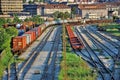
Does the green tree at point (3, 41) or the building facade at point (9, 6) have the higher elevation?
the green tree at point (3, 41)

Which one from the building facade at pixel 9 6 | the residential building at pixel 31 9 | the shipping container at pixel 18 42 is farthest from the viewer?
the residential building at pixel 31 9

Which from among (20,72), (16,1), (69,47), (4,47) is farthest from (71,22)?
(20,72)

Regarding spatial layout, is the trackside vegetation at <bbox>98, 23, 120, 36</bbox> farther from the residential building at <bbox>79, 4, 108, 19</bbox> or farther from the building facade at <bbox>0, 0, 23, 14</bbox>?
the residential building at <bbox>79, 4, 108, 19</bbox>

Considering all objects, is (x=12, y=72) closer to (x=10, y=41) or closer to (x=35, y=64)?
(x=35, y=64)

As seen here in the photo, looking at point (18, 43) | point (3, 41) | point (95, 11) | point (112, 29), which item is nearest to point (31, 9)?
point (95, 11)

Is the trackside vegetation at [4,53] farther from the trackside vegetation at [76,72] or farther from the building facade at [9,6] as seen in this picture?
the building facade at [9,6]

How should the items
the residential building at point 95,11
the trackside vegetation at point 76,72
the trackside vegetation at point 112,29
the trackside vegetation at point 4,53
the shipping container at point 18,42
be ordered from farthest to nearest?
the residential building at point 95,11
the trackside vegetation at point 112,29
the shipping container at point 18,42
the trackside vegetation at point 4,53
the trackside vegetation at point 76,72

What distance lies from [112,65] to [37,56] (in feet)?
33.4

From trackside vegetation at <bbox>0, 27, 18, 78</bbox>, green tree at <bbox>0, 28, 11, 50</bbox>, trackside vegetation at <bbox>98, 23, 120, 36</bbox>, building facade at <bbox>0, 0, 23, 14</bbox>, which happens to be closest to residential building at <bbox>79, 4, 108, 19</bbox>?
building facade at <bbox>0, 0, 23, 14</bbox>

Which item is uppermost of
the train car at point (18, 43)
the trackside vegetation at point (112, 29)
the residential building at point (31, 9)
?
the train car at point (18, 43)

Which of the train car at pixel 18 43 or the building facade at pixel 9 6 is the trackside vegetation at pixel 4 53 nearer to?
the train car at pixel 18 43

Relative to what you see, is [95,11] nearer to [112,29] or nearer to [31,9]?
[31,9]

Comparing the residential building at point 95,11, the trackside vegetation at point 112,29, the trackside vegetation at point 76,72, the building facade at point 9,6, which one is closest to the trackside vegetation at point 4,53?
the trackside vegetation at point 76,72

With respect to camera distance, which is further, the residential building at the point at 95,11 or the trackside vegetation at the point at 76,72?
the residential building at the point at 95,11
